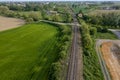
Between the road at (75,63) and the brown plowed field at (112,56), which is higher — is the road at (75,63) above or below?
above

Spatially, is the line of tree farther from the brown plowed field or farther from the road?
the road

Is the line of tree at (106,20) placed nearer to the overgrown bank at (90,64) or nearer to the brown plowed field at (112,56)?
the brown plowed field at (112,56)

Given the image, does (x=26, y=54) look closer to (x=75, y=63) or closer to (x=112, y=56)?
(x=75, y=63)

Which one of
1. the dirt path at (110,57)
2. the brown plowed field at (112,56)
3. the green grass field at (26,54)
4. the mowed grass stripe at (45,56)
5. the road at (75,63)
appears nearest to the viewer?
the road at (75,63)

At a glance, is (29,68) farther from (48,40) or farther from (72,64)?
(48,40)

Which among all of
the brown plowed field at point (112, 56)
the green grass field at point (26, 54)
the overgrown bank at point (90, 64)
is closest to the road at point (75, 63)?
the overgrown bank at point (90, 64)
